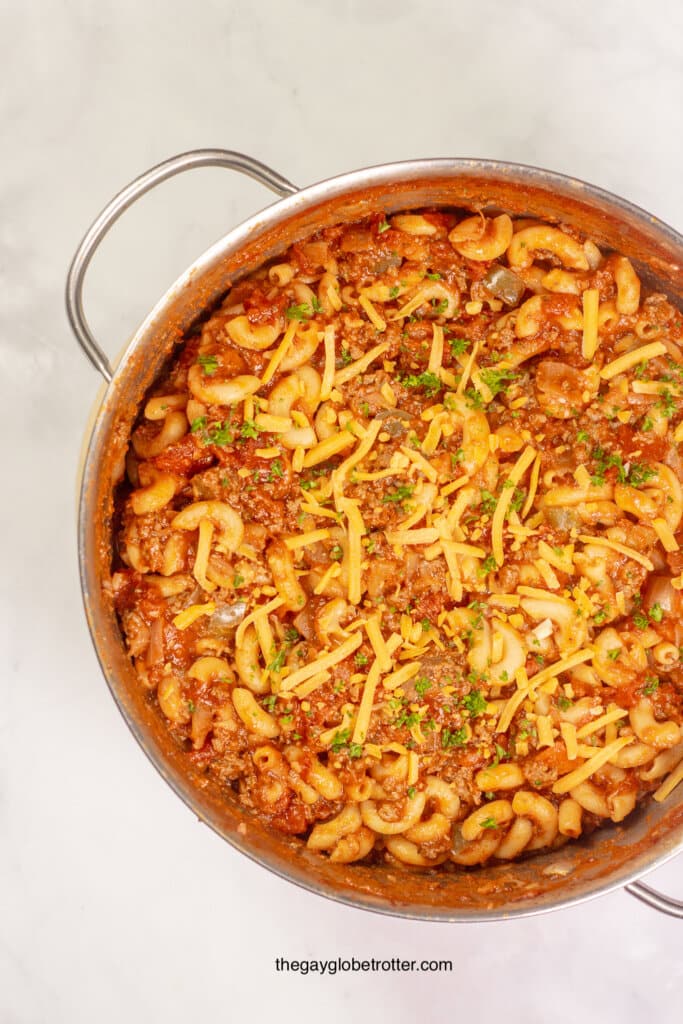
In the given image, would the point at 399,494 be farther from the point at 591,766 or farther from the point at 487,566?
the point at 591,766

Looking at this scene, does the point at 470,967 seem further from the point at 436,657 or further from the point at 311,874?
the point at 436,657

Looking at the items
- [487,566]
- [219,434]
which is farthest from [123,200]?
[487,566]

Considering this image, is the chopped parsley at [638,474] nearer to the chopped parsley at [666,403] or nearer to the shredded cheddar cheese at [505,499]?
the chopped parsley at [666,403]

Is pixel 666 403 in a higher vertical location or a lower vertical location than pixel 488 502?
higher

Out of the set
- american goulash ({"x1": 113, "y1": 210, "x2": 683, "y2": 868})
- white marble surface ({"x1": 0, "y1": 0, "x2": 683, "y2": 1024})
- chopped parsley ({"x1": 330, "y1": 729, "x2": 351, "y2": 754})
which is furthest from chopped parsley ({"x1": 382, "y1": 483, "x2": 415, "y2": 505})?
white marble surface ({"x1": 0, "y1": 0, "x2": 683, "y2": 1024})

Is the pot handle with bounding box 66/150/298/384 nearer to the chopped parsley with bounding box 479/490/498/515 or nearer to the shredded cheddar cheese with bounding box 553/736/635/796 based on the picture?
the chopped parsley with bounding box 479/490/498/515

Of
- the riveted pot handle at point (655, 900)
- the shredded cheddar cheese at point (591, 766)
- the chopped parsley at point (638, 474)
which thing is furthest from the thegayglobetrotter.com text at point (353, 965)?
the chopped parsley at point (638, 474)
